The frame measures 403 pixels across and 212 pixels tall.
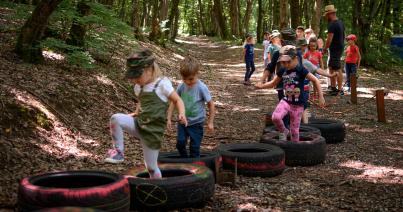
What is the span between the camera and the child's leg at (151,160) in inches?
211

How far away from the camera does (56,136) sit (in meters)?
7.63

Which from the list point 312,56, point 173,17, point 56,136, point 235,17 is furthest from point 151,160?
point 235,17

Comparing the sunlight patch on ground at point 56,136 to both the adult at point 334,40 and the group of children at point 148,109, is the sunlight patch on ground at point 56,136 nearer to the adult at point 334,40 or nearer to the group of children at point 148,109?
the group of children at point 148,109

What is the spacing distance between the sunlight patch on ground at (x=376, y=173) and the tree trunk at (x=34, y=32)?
6.17 m

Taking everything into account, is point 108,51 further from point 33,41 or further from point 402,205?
point 402,205

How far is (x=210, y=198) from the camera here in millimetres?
5918

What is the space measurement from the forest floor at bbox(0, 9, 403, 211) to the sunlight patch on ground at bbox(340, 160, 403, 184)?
15 mm

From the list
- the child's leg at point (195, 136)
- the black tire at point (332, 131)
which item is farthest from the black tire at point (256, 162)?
the black tire at point (332, 131)

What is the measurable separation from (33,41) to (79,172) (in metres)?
5.31

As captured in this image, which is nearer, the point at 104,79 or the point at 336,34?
the point at 104,79

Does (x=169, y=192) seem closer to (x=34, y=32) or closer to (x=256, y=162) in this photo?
(x=256, y=162)

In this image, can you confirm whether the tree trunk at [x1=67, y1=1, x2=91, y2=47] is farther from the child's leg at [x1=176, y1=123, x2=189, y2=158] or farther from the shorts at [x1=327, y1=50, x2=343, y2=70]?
the shorts at [x1=327, y1=50, x2=343, y2=70]

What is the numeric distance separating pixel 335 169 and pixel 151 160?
3.63m

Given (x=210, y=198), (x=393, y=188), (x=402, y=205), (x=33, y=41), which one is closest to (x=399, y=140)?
(x=393, y=188)
